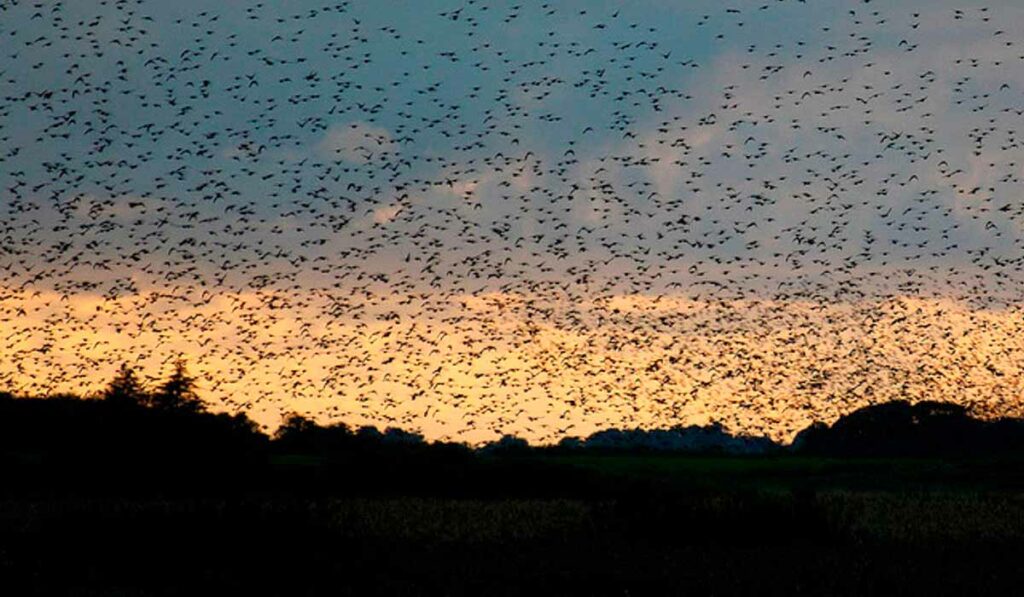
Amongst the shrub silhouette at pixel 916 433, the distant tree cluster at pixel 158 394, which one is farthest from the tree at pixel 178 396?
the shrub silhouette at pixel 916 433

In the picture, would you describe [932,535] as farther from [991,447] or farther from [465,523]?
[991,447]

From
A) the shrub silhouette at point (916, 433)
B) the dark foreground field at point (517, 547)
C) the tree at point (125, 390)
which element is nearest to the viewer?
the dark foreground field at point (517, 547)

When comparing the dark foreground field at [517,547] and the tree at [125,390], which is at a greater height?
the dark foreground field at [517,547]

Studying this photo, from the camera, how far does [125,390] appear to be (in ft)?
165

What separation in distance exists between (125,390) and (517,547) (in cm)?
2583

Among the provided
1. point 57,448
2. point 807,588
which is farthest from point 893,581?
point 57,448

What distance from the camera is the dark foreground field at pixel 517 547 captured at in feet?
71.8

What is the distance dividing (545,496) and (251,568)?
27752mm

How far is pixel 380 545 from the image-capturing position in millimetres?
28016

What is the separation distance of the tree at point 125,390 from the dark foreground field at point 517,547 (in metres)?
6.00

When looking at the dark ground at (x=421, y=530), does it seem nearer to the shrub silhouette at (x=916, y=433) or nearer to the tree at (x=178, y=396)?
the tree at (x=178, y=396)

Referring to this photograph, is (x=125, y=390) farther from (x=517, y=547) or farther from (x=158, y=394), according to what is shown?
(x=517, y=547)

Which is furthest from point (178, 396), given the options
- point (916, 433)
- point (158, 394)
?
point (916, 433)

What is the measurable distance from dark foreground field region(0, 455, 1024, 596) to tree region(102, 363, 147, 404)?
19.7 ft
